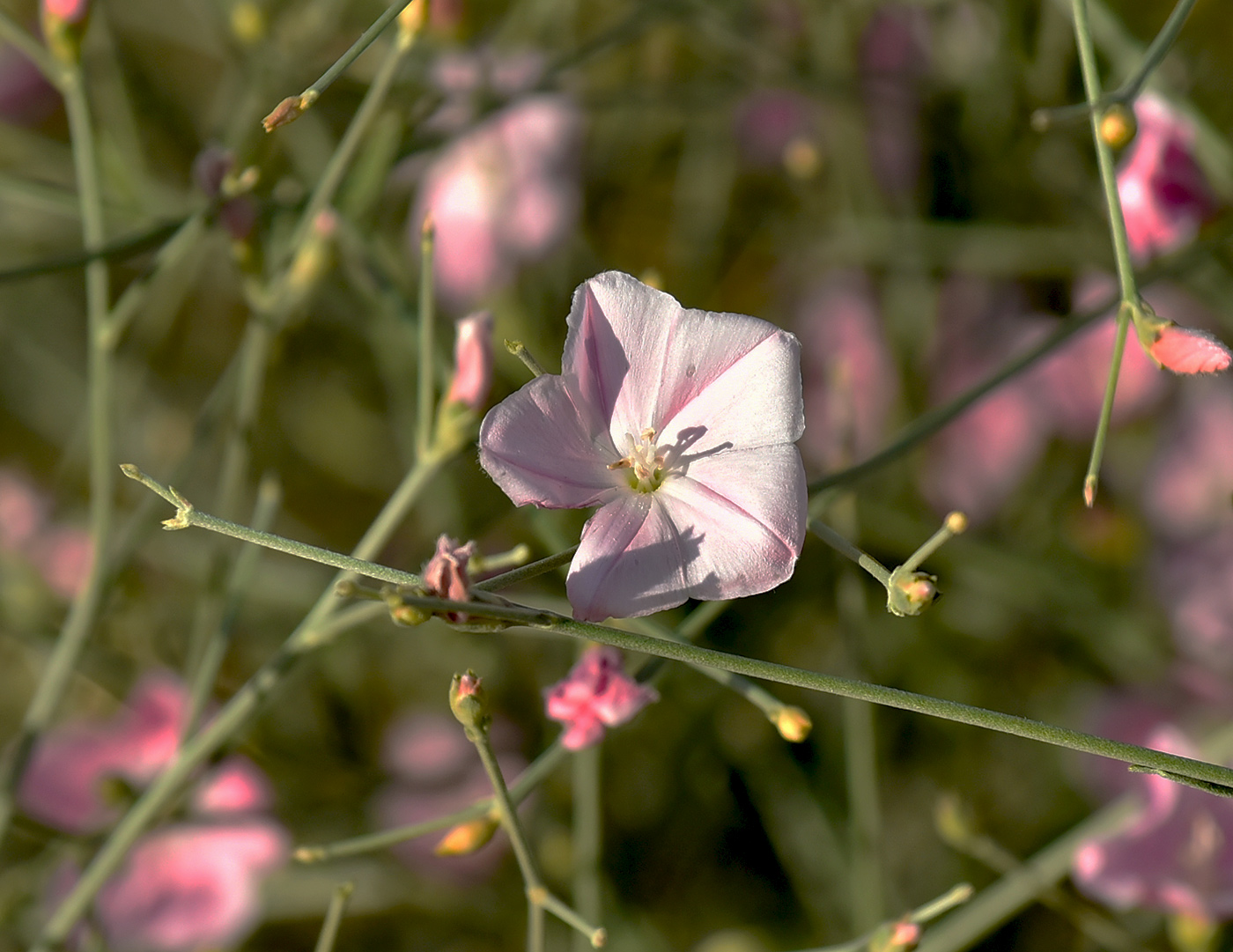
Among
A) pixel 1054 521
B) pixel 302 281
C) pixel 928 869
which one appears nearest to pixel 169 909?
pixel 302 281

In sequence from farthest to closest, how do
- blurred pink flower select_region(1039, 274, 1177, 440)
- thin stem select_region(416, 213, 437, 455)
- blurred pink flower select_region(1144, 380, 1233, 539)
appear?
blurred pink flower select_region(1039, 274, 1177, 440) < blurred pink flower select_region(1144, 380, 1233, 539) < thin stem select_region(416, 213, 437, 455)

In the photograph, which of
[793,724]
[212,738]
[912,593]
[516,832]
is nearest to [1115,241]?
[912,593]

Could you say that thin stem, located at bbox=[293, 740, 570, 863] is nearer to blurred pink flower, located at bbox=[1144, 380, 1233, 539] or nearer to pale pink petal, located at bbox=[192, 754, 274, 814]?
pale pink petal, located at bbox=[192, 754, 274, 814]

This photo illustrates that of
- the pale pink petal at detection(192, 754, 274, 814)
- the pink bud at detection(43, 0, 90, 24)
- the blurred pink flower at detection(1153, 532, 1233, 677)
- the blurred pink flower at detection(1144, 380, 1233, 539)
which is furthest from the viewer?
the blurred pink flower at detection(1144, 380, 1233, 539)

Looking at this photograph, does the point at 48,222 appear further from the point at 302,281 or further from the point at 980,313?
the point at 980,313

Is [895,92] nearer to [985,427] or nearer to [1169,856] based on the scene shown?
[985,427]

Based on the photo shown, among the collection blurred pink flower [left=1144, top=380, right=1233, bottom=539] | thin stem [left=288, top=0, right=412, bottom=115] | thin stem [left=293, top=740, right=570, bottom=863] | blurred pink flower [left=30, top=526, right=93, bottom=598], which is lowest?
blurred pink flower [left=30, top=526, right=93, bottom=598]

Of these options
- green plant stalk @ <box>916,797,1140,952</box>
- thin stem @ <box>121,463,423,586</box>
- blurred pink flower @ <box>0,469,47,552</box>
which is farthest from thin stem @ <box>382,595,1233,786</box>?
blurred pink flower @ <box>0,469,47,552</box>
